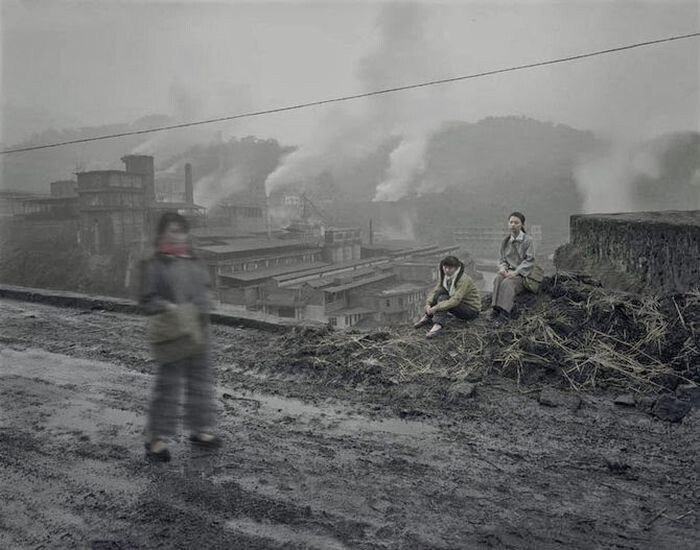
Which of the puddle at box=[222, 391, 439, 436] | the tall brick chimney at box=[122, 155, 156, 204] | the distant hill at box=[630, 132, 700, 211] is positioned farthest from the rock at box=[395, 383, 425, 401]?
the distant hill at box=[630, 132, 700, 211]

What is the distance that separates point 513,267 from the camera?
22.7 ft

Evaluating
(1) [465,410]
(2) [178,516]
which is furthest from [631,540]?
(2) [178,516]

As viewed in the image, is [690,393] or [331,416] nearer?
[331,416]

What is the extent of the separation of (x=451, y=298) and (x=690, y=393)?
279 cm

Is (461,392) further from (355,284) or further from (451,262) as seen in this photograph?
(355,284)

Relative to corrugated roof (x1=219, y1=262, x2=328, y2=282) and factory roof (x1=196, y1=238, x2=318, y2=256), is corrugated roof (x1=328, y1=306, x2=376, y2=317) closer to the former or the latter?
corrugated roof (x1=219, y1=262, x2=328, y2=282)

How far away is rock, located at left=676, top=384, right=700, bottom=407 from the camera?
4512 millimetres

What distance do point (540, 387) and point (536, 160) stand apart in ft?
313

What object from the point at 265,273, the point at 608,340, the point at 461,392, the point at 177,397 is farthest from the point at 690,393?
the point at 265,273

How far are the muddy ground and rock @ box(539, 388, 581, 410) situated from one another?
34 mm

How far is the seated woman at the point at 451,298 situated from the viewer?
21.7 ft

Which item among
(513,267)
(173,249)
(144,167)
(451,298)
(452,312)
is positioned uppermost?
(144,167)

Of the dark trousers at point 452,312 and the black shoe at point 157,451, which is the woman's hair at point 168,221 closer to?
the black shoe at point 157,451

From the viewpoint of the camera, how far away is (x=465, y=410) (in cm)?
452
